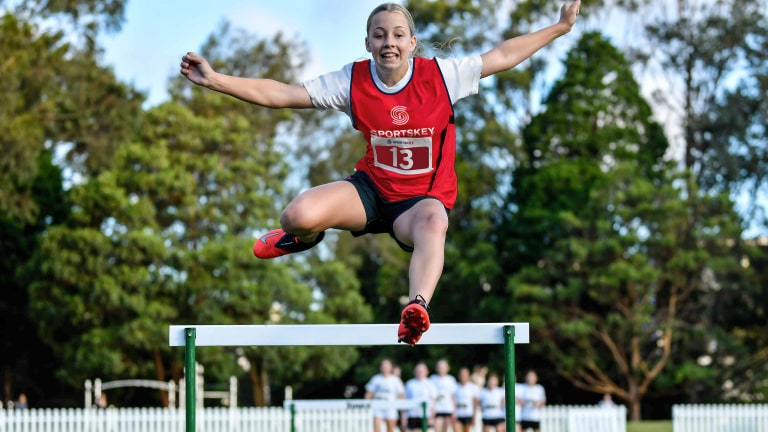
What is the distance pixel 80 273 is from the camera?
25734 mm

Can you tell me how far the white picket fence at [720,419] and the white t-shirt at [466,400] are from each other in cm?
713

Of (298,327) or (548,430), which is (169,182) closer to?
(548,430)

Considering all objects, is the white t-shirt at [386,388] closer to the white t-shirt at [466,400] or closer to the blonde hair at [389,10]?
the white t-shirt at [466,400]

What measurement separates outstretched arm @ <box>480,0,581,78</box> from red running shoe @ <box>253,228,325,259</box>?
1197mm

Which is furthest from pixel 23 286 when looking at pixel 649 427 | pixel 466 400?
pixel 466 400

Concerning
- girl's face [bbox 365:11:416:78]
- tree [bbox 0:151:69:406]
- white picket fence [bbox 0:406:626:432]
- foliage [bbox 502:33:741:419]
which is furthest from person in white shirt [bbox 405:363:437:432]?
tree [bbox 0:151:69:406]

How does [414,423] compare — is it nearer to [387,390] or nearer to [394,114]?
[387,390]

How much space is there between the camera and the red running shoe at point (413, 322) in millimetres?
4262

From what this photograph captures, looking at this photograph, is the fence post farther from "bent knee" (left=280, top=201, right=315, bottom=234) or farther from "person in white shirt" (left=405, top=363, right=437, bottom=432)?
"person in white shirt" (left=405, top=363, right=437, bottom=432)

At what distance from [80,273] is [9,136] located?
13.9ft

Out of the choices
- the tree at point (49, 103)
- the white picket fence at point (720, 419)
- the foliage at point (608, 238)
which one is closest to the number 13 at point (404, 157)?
the white picket fence at point (720, 419)

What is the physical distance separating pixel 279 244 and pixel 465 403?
32.0ft

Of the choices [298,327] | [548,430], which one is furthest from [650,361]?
[298,327]

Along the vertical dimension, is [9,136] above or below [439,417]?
above
